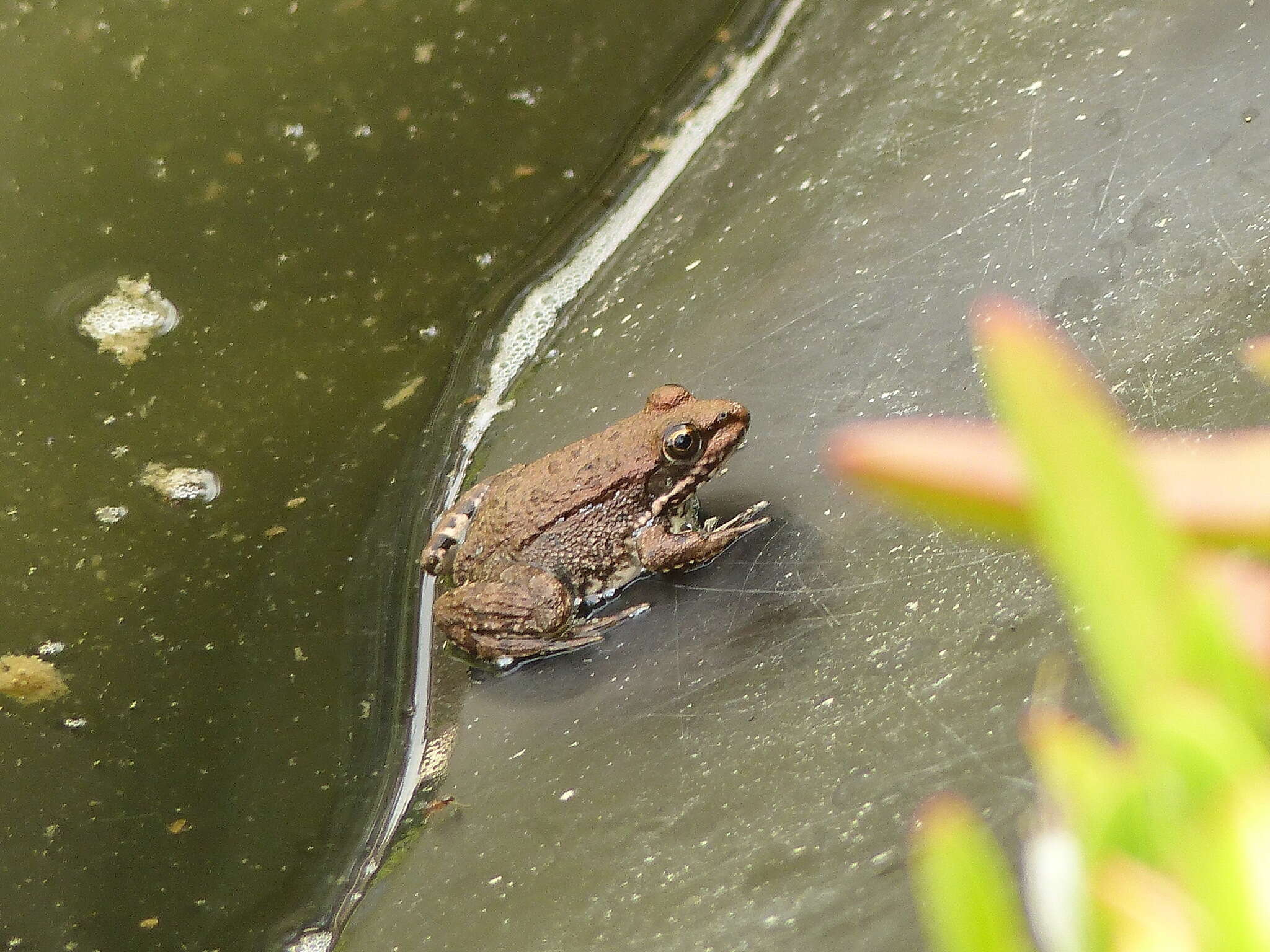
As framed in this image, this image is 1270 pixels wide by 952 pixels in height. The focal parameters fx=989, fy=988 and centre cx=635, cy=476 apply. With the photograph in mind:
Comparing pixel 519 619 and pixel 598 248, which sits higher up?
pixel 598 248

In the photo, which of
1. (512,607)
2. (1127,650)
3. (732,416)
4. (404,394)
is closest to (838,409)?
(732,416)

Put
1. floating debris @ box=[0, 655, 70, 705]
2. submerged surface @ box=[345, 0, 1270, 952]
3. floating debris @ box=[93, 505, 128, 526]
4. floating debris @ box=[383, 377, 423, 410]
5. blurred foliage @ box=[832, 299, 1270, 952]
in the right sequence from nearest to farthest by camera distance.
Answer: blurred foliage @ box=[832, 299, 1270, 952]
submerged surface @ box=[345, 0, 1270, 952]
floating debris @ box=[0, 655, 70, 705]
floating debris @ box=[93, 505, 128, 526]
floating debris @ box=[383, 377, 423, 410]

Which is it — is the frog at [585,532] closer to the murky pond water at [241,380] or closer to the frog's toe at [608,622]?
the frog's toe at [608,622]

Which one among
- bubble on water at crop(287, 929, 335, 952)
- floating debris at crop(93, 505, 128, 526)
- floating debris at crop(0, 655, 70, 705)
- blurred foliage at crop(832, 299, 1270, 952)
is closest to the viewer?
blurred foliage at crop(832, 299, 1270, 952)

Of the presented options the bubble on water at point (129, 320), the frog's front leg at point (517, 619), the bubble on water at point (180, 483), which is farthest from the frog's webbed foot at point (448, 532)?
the bubble on water at point (129, 320)

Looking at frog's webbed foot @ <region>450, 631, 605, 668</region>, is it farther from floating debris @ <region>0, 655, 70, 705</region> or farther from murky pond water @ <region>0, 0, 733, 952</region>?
floating debris @ <region>0, 655, 70, 705</region>

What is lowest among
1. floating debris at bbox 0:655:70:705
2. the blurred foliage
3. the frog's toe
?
the frog's toe

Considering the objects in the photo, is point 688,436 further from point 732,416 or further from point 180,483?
point 180,483

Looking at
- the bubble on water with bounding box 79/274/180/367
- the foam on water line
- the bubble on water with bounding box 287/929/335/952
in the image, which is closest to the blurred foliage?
the bubble on water with bounding box 287/929/335/952
